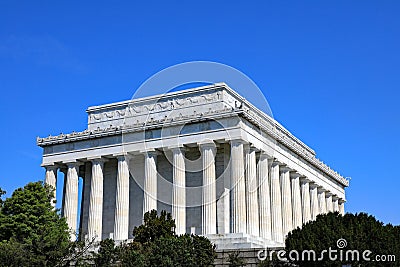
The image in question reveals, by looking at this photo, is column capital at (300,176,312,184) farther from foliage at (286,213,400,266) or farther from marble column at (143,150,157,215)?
foliage at (286,213,400,266)

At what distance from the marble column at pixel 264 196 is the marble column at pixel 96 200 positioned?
19.6 metres

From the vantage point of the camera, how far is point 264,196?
6681 cm

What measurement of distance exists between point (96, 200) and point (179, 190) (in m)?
12.0

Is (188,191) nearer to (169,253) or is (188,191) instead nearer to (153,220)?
(153,220)

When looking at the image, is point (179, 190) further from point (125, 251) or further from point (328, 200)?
point (328, 200)

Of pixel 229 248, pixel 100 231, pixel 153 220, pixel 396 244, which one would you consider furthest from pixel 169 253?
pixel 100 231

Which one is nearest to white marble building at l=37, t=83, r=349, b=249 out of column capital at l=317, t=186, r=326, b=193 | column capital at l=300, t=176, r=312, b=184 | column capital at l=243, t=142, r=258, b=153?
column capital at l=243, t=142, r=258, b=153

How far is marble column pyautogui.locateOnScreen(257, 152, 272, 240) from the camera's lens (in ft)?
216

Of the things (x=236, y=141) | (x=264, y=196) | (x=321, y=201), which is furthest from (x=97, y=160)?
(x=321, y=201)

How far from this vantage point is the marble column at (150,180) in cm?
6644

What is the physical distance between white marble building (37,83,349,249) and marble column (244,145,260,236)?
0.11 metres

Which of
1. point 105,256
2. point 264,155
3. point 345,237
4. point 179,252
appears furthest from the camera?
point 264,155

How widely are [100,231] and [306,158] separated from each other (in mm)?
30125

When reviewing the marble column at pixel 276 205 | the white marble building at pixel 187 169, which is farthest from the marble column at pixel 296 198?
the marble column at pixel 276 205
